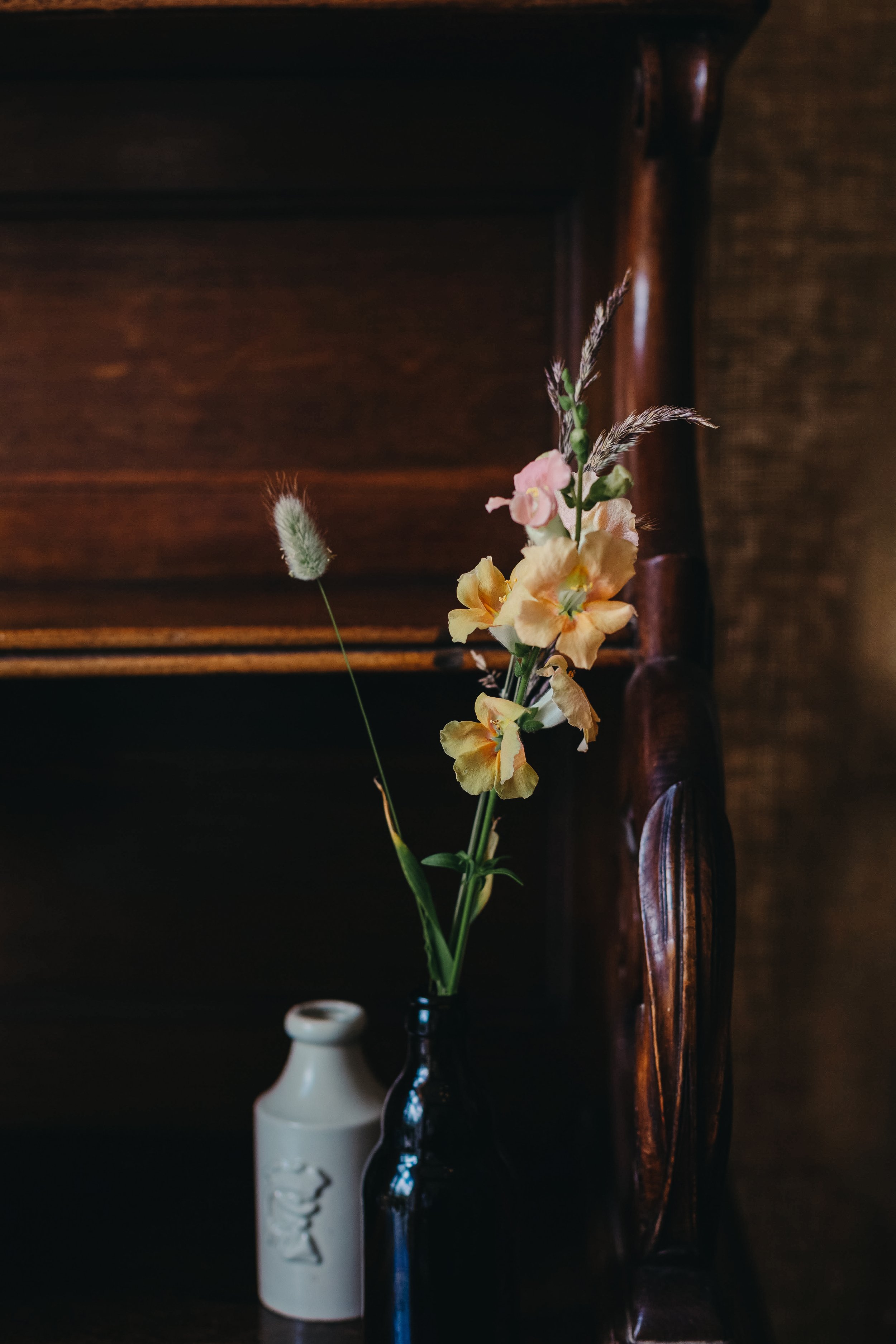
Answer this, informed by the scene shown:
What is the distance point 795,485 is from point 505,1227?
0.77 m

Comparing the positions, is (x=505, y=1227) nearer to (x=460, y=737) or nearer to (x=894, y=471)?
(x=460, y=737)

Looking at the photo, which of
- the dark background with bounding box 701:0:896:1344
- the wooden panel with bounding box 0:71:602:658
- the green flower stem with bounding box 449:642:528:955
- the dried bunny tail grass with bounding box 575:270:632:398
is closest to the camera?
the dried bunny tail grass with bounding box 575:270:632:398

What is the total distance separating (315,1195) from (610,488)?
50 cm

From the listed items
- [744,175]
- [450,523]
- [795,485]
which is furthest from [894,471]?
[450,523]

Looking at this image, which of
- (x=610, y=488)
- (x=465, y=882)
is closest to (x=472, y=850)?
(x=465, y=882)

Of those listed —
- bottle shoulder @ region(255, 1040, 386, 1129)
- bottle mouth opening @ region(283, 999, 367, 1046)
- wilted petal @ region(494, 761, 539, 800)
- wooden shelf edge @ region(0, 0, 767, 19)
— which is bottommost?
bottle shoulder @ region(255, 1040, 386, 1129)

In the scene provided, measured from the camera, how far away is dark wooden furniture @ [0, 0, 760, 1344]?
72cm

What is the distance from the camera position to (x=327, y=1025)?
71 cm

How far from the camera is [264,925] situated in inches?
36.8

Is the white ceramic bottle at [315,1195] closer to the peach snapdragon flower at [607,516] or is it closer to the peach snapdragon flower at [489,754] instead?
the peach snapdragon flower at [489,754]

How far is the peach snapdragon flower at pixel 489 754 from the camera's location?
529 millimetres

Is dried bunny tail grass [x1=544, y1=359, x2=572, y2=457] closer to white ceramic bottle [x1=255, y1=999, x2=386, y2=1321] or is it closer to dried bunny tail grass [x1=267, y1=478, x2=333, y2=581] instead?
dried bunny tail grass [x1=267, y1=478, x2=333, y2=581]

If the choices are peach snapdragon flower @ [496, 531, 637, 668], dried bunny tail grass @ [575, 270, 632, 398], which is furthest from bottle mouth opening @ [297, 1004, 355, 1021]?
dried bunny tail grass @ [575, 270, 632, 398]

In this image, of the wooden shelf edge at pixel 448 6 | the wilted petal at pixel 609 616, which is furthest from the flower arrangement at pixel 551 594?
the wooden shelf edge at pixel 448 6
